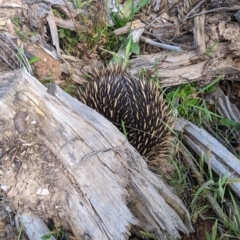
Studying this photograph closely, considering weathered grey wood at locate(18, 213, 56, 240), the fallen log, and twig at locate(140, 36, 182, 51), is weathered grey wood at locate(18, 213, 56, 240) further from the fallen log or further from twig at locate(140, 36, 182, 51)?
twig at locate(140, 36, 182, 51)

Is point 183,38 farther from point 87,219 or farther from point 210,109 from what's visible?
point 87,219

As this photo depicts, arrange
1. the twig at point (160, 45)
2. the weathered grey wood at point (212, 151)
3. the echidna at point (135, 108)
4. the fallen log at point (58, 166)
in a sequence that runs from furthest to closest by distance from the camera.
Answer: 1. the twig at point (160, 45)
2. the echidna at point (135, 108)
3. the weathered grey wood at point (212, 151)
4. the fallen log at point (58, 166)

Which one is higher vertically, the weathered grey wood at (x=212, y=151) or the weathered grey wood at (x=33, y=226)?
the weathered grey wood at (x=33, y=226)

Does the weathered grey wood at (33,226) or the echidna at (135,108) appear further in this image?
the echidna at (135,108)

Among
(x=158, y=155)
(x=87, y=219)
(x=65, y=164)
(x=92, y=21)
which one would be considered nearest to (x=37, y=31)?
(x=92, y=21)

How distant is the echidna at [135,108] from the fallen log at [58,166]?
1.91 feet

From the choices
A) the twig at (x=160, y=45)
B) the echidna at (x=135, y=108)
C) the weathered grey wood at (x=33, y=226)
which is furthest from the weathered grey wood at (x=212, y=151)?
the weathered grey wood at (x=33, y=226)

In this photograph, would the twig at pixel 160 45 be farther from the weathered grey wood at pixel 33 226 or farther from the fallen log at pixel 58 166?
the weathered grey wood at pixel 33 226

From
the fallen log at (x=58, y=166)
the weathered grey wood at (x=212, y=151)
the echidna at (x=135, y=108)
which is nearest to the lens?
the fallen log at (x=58, y=166)

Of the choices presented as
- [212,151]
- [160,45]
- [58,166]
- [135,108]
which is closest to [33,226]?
[58,166]

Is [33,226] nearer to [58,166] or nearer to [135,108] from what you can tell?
[58,166]

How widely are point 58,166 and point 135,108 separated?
84 centimetres

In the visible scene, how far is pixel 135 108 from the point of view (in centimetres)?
297

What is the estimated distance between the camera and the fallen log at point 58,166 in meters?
2.23
